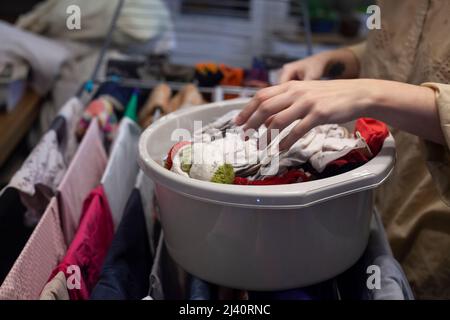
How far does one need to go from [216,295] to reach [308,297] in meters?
0.15

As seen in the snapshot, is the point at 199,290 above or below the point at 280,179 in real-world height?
below

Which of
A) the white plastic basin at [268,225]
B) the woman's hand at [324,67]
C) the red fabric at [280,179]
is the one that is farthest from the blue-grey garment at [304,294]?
the woman's hand at [324,67]

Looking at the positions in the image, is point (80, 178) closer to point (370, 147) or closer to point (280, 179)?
point (280, 179)

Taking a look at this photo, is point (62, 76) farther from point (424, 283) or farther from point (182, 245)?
point (424, 283)

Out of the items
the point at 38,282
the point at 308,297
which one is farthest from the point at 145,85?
the point at 308,297

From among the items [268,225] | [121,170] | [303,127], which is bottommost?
[121,170]

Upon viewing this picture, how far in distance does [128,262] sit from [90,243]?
0.08 m

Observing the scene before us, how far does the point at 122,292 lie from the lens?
56 centimetres

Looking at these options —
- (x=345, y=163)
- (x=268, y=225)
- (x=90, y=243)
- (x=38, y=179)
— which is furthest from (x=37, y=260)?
(x=345, y=163)

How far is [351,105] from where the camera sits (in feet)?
1.50

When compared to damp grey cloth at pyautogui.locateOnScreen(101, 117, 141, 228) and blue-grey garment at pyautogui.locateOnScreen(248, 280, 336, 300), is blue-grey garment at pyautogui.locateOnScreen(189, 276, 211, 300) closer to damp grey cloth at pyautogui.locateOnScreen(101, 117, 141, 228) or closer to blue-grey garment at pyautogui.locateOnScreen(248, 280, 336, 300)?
blue-grey garment at pyautogui.locateOnScreen(248, 280, 336, 300)

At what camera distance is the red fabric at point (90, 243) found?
23.2 inches

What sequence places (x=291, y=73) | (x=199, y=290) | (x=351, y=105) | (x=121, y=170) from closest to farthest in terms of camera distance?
(x=351, y=105) → (x=199, y=290) → (x=291, y=73) → (x=121, y=170)

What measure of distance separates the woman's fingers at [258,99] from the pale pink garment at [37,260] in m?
0.35
